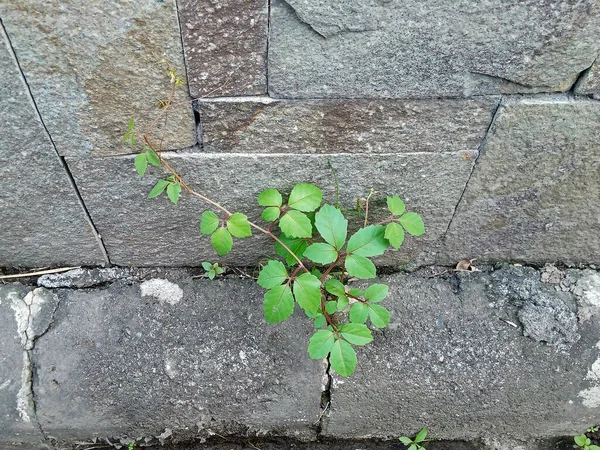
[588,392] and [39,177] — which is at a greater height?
[39,177]

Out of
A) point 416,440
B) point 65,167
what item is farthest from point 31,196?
point 416,440

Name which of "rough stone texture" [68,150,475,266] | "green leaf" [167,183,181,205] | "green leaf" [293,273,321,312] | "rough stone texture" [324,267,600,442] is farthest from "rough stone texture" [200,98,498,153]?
"rough stone texture" [324,267,600,442]

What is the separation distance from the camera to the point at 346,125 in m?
1.41

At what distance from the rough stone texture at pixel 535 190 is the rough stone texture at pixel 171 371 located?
0.70m

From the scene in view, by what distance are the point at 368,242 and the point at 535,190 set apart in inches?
23.3

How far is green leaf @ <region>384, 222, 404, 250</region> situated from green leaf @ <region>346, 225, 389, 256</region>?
3cm

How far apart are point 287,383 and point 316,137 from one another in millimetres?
819

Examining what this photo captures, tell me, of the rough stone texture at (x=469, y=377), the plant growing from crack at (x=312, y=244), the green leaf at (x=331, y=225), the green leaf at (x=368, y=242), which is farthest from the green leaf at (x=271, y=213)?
the rough stone texture at (x=469, y=377)

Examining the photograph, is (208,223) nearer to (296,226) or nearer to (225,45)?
(296,226)

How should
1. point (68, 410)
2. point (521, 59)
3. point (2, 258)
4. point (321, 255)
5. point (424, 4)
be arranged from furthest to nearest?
1. point (2, 258)
2. point (68, 410)
3. point (321, 255)
4. point (521, 59)
5. point (424, 4)

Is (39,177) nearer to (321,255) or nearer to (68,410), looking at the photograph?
(68,410)

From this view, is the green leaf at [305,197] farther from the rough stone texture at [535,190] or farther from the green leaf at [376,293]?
the rough stone texture at [535,190]

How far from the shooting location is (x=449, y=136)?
1444mm

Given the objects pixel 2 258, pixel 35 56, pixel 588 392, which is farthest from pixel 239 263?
pixel 588 392
